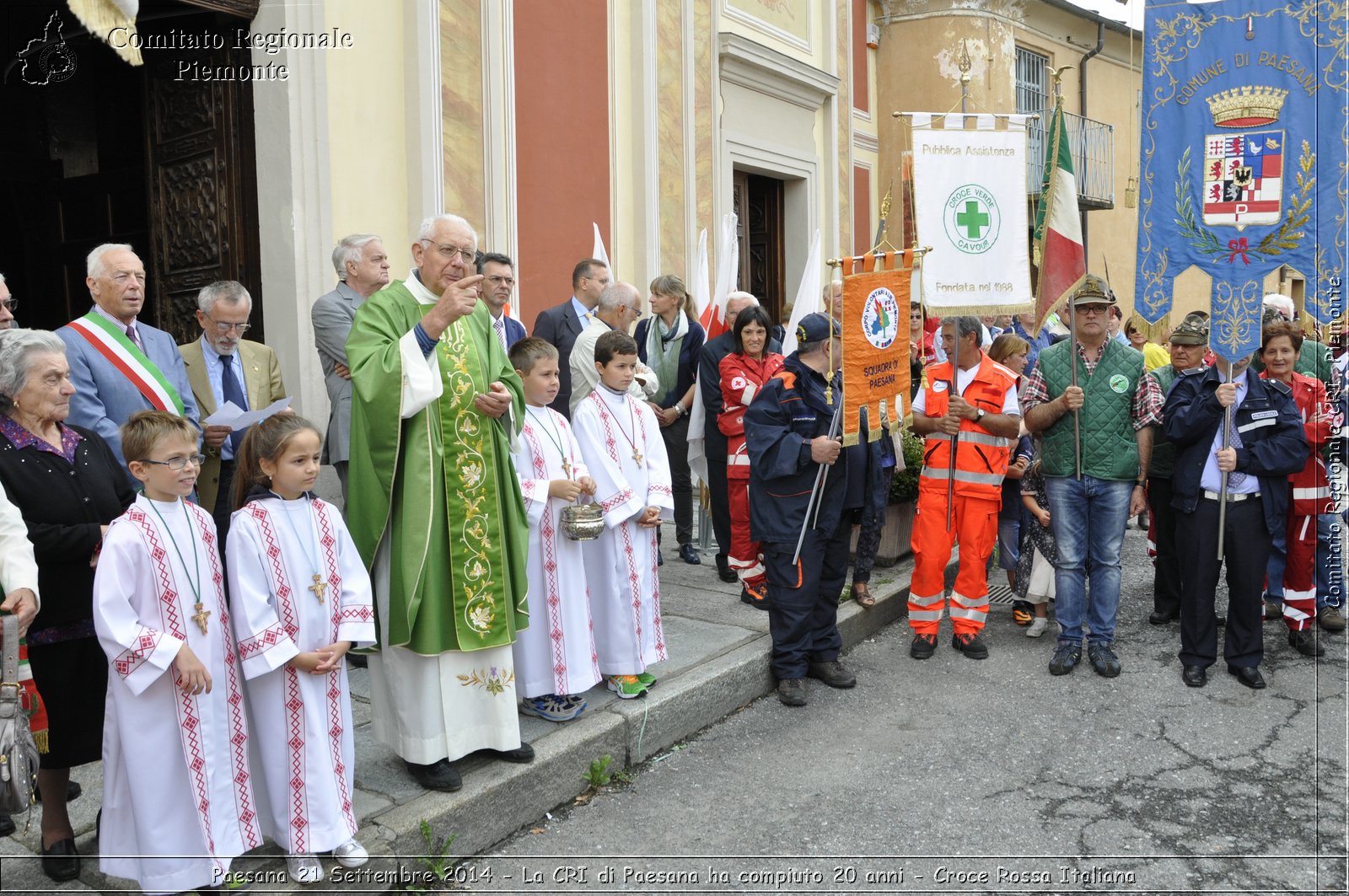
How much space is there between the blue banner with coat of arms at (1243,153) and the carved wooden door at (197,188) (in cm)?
553

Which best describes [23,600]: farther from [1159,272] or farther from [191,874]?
[1159,272]

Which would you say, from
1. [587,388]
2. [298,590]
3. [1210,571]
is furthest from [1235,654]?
[298,590]

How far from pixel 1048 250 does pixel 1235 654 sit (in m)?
2.41

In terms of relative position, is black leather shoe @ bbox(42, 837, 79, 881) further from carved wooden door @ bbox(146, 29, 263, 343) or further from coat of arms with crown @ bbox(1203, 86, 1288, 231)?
coat of arms with crown @ bbox(1203, 86, 1288, 231)

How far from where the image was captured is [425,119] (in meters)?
7.63

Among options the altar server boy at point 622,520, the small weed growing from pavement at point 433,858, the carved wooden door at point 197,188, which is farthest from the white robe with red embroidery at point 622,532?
the carved wooden door at point 197,188

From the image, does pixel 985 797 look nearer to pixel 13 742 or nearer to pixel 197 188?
pixel 13 742

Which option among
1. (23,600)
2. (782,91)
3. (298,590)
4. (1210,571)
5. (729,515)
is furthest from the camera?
(782,91)

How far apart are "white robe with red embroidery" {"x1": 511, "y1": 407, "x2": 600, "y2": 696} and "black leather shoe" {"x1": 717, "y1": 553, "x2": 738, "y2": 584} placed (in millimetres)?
2424

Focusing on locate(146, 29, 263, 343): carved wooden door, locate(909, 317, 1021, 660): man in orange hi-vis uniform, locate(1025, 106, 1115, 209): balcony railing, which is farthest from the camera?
locate(1025, 106, 1115, 209): balcony railing

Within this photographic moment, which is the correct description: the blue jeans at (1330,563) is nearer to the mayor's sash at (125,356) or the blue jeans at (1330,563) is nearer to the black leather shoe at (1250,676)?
the black leather shoe at (1250,676)

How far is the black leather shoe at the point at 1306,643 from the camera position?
6.13 metres

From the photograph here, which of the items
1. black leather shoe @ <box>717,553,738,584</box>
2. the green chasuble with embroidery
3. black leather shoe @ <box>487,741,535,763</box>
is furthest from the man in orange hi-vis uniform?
the green chasuble with embroidery

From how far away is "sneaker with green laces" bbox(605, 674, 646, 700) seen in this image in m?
4.88
